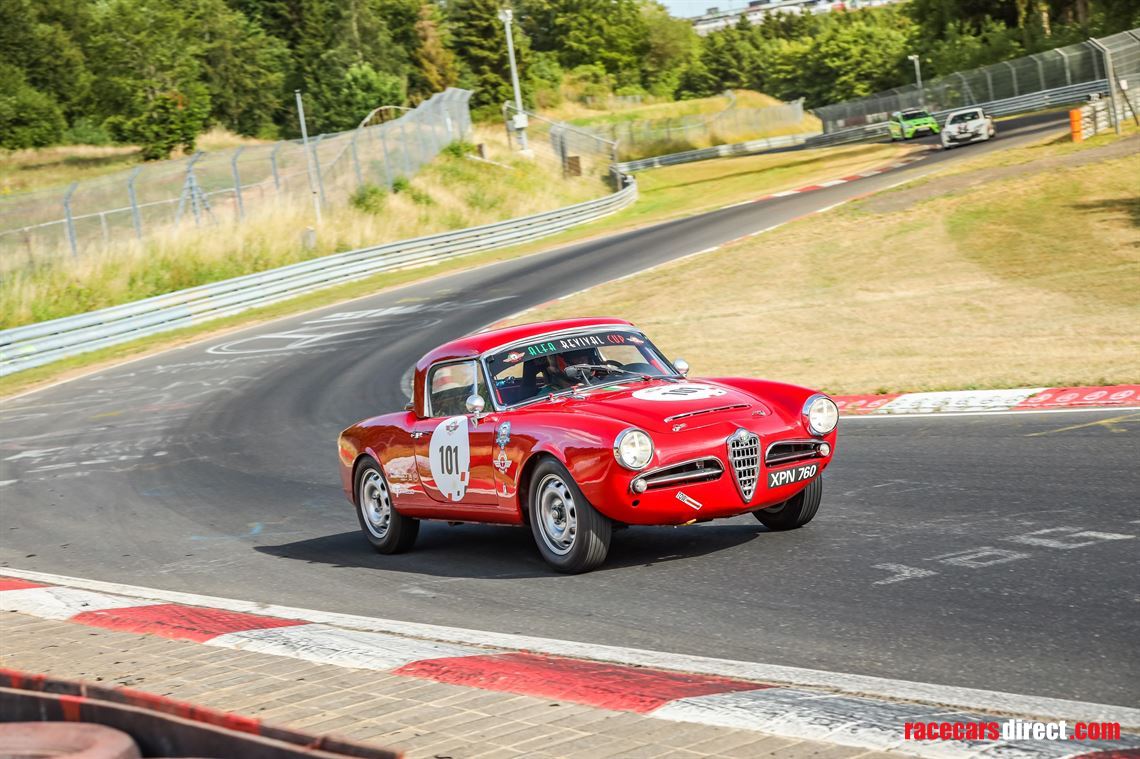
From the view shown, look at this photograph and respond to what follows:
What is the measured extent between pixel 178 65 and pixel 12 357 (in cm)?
6856

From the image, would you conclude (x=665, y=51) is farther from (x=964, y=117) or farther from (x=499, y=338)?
(x=499, y=338)

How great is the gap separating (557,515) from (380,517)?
7.28 feet

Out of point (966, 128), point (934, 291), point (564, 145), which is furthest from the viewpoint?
point (564, 145)

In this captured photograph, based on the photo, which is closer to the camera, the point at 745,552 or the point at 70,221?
the point at 745,552

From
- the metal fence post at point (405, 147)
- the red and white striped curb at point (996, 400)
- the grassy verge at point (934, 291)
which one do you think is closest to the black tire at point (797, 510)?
the red and white striped curb at point (996, 400)

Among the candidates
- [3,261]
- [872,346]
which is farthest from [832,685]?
[3,261]

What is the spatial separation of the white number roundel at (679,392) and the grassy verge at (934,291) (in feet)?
20.3

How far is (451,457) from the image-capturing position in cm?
854

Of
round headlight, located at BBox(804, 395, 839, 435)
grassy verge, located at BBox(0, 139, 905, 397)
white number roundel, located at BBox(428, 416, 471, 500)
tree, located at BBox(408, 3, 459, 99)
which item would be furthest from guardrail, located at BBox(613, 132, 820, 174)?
round headlight, located at BBox(804, 395, 839, 435)

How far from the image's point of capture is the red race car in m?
7.24

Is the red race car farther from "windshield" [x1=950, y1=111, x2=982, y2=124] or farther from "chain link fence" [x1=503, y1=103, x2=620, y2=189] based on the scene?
"chain link fence" [x1=503, y1=103, x2=620, y2=189]

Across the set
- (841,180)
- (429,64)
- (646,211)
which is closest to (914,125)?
(841,180)

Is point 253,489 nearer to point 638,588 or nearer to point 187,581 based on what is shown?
point 187,581

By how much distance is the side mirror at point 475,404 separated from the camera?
8.30 metres
